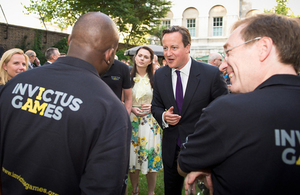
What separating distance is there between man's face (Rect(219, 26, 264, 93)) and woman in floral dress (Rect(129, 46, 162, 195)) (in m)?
2.70

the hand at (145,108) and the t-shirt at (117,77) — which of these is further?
the hand at (145,108)

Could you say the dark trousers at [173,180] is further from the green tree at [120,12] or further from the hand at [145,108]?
the green tree at [120,12]

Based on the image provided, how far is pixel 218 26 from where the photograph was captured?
87.0 feet

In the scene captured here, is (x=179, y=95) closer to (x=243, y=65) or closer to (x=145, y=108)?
(x=145, y=108)

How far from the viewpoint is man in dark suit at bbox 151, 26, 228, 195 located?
8.95 ft

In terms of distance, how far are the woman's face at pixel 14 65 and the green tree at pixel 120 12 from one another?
19863 mm

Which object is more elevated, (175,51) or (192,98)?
(175,51)

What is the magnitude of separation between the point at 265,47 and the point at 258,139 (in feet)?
1.75

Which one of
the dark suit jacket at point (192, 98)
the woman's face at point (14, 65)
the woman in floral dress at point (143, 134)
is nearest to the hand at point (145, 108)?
the woman in floral dress at point (143, 134)

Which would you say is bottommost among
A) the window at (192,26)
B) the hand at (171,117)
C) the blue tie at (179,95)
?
the hand at (171,117)

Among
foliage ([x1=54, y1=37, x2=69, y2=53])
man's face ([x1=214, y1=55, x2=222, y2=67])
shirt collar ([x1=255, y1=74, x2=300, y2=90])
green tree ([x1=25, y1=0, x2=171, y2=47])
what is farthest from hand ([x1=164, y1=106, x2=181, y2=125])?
green tree ([x1=25, y1=0, x2=171, y2=47])

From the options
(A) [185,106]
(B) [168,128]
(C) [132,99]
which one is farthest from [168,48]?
(C) [132,99]

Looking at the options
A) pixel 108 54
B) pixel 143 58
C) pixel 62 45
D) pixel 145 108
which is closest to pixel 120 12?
pixel 62 45

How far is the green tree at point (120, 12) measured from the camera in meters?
22.6
